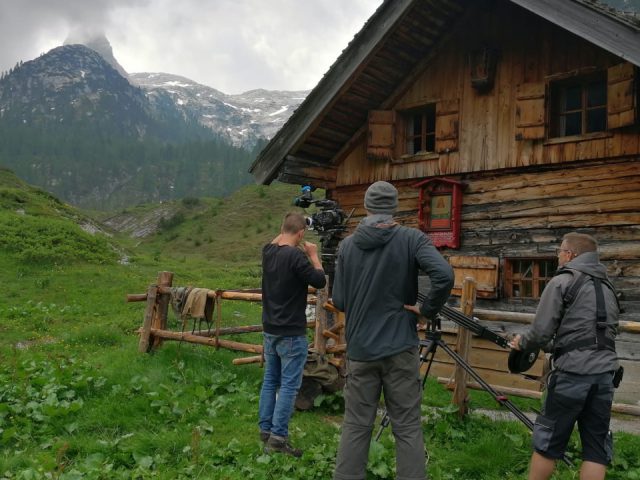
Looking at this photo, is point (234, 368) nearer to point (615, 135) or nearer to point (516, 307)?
point (516, 307)

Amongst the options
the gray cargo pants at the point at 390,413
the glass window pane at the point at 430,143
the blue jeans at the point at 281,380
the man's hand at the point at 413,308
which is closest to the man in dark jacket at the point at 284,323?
the blue jeans at the point at 281,380

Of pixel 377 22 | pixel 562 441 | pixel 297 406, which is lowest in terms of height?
pixel 297 406

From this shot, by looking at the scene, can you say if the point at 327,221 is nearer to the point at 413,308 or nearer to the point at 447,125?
the point at 447,125

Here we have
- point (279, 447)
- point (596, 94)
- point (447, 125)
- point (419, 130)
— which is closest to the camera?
point (279, 447)

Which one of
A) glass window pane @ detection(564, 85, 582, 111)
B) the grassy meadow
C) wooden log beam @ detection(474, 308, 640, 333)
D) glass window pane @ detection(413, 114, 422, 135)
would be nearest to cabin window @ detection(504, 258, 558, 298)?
the grassy meadow

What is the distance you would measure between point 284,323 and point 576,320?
2.53 metres

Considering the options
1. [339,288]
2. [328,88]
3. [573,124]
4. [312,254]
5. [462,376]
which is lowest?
[462,376]

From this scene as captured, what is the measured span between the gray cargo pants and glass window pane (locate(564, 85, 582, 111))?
270 inches

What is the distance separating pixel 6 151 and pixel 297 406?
16450 centimetres

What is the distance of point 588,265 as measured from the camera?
151 inches

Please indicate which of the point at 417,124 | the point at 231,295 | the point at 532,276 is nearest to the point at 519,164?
the point at 532,276

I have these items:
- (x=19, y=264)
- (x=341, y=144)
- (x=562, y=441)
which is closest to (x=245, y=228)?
(x=19, y=264)

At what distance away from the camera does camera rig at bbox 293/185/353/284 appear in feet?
33.7

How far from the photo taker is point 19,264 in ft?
61.2
